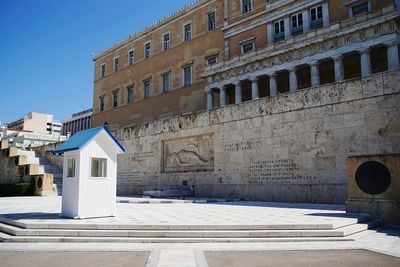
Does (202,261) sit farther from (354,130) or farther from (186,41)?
(186,41)

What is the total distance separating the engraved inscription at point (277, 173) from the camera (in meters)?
15.5

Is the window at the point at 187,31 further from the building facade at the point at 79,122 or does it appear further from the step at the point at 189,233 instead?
the building facade at the point at 79,122

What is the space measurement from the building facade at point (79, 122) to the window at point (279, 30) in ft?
242

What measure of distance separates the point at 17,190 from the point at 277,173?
19.7 metres

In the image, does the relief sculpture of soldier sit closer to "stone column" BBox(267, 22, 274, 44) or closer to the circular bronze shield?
the circular bronze shield

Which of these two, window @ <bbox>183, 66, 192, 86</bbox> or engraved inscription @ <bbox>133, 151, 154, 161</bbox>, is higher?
window @ <bbox>183, 66, 192, 86</bbox>

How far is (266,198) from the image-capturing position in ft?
53.6

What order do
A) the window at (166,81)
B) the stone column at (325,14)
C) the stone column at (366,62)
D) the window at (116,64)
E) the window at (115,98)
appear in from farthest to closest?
the window at (116,64) < the window at (115,98) < the window at (166,81) < the stone column at (325,14) < the stone column at (366,62)

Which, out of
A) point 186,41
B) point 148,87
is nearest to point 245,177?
point 186,41

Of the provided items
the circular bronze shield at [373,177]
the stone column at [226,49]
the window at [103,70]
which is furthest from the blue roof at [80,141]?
the window at [103,70]

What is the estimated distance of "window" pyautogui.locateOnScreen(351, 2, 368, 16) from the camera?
25.4 metres

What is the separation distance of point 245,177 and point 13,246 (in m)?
12.1

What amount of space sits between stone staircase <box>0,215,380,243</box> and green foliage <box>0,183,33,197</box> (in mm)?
18032

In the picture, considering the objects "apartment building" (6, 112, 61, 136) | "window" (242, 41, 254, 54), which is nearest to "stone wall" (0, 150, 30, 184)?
"window" (242, 41, 254, 54)
